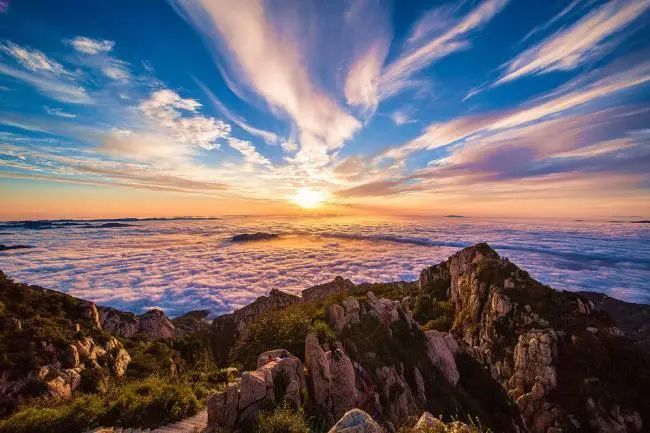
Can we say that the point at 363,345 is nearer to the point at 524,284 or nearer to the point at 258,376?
the point at 258,376

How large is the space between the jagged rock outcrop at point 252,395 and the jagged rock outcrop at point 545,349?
54.6 feet

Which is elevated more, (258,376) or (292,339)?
(258,376)

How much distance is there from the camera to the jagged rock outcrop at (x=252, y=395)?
464 inches

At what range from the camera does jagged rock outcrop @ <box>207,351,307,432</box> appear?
1180 centimetres

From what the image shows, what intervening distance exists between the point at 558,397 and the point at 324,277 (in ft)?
440

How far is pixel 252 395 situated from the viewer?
41.2ft

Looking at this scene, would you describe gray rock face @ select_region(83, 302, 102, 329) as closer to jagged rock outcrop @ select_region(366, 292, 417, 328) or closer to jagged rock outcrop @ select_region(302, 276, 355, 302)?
jagged rock outcrop @ select_region(366, 292, 417, 328)

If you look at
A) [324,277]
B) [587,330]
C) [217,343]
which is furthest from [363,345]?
[324,277]

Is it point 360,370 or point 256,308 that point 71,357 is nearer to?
point 360,370

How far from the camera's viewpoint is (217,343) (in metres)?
104

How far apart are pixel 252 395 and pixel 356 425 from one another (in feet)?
19.6

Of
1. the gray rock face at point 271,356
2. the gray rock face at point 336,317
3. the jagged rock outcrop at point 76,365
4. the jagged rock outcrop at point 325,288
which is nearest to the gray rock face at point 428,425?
the gray rock face at point 271,356

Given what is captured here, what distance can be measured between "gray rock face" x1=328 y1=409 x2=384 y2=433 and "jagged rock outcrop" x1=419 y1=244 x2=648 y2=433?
19.4m

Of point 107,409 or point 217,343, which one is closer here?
point 107,409
